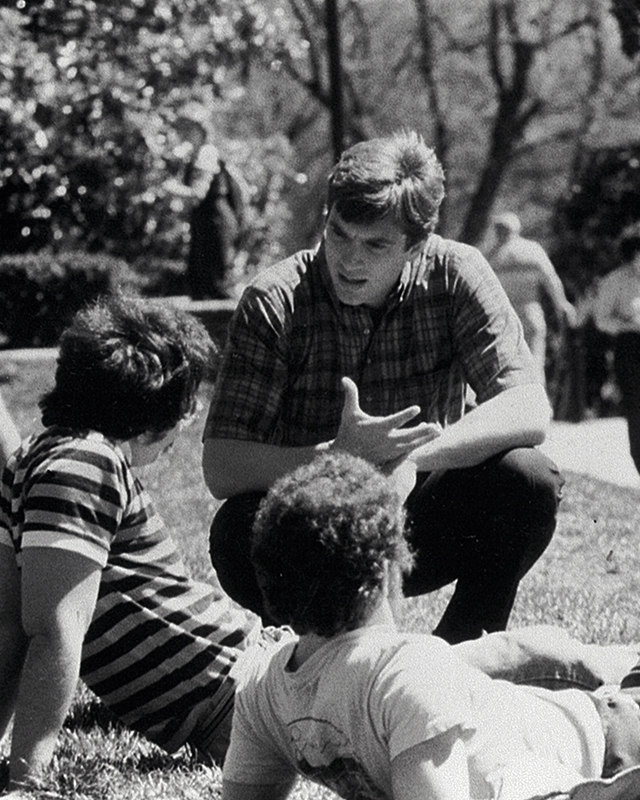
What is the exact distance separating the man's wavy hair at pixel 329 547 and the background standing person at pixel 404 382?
38.0 inches

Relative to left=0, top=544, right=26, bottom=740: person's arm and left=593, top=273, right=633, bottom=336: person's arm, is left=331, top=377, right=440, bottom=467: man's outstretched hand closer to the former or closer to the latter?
left=0, top=544, right=26, bottom=740: person's arm

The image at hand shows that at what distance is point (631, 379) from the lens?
294 inches

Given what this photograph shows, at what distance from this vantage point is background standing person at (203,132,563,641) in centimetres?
373

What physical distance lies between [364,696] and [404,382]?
1.63 metres

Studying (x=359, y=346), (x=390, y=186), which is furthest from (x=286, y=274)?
(x=390, y=186)

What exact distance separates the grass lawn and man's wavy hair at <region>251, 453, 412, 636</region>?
0.70m

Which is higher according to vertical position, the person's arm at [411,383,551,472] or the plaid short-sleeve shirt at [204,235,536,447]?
the plaid short-sleeve shirt at [204,235,536,447]

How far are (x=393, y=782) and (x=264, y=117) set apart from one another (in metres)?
25.3

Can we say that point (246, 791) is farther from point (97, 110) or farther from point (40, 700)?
point (97, 110)

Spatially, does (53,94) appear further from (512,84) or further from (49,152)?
(512,84)

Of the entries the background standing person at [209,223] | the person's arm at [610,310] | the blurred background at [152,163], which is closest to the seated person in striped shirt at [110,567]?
the person's arm at [610,310]

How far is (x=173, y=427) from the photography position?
3.18 m

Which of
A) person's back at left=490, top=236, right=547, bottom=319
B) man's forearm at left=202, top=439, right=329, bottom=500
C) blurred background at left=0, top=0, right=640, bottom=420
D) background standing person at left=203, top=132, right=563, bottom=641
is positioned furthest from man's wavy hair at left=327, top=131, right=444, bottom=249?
person's back at left=490, top=236, right=547, bottom=319

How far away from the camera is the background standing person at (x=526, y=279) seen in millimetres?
11109
